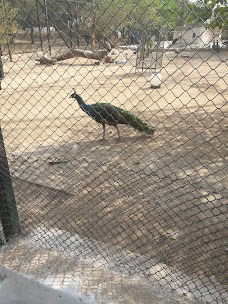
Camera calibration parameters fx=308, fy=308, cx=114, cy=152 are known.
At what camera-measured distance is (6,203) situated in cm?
205

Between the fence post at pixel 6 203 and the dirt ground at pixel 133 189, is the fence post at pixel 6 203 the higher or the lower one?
the higher one

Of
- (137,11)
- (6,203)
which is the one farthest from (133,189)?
(137,11)

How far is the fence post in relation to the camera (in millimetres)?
1989

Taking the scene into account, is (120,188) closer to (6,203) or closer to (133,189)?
(133,189)

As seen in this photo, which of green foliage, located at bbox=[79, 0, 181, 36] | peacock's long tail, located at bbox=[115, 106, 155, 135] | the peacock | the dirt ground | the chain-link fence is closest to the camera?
green foliage, located at bbox=[79, 0, 181, 36]

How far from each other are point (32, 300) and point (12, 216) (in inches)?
22.7

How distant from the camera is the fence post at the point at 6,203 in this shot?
6.53 feet

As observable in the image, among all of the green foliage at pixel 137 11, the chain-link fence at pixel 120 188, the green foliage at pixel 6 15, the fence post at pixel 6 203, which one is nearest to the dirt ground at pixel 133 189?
the chain-link fence at pixel 120 188

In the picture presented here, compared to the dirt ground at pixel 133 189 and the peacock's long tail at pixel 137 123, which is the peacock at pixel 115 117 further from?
the dirt ground at pixel 133 189

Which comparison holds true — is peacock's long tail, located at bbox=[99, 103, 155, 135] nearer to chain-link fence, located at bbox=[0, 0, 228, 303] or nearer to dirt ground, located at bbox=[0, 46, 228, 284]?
chain-link fence, located at bbox=[0, 0, 228, 303]

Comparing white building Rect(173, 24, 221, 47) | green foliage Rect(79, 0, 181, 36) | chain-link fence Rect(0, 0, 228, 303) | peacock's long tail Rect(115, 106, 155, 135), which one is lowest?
peacock's long tail Rect(115, 106, 155, 135)

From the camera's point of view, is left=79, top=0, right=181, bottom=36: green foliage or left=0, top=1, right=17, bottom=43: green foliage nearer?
left=79, top=0, right=181, bottom=36: green foliage

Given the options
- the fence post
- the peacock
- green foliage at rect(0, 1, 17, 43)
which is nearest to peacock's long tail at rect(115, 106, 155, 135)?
the peacock

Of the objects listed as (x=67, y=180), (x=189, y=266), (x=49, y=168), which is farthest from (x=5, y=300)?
(x=49, y=168)
